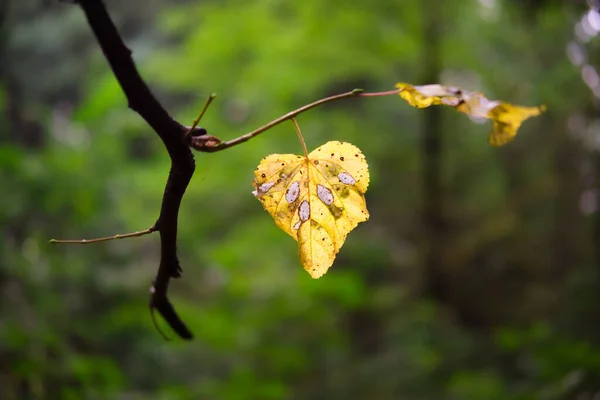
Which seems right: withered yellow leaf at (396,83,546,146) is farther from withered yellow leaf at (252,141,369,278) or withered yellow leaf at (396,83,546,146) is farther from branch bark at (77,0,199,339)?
branch bark at (77,0,199,339)

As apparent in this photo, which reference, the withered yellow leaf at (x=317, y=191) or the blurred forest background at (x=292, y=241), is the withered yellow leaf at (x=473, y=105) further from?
the blurred forest background at (x=292, y=241)

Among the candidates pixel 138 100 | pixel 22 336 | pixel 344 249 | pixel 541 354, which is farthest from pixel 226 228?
pixel 138 100

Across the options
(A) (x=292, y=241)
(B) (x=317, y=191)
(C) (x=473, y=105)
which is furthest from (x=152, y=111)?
(A) (x=292, y=241)

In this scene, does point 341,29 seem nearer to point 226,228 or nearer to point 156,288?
point 226,228

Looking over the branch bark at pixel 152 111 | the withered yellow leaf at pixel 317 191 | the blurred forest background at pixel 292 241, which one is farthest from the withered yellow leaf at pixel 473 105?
the blurred forest background at pixel 292 241

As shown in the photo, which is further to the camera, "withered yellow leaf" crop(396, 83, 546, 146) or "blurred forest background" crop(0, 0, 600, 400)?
"blurred forest background" crop(0, 0, 600, 400)

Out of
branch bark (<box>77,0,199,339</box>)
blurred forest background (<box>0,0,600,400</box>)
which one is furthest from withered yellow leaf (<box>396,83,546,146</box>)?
blurred forest background (<box>0,0,600,400</box>)
